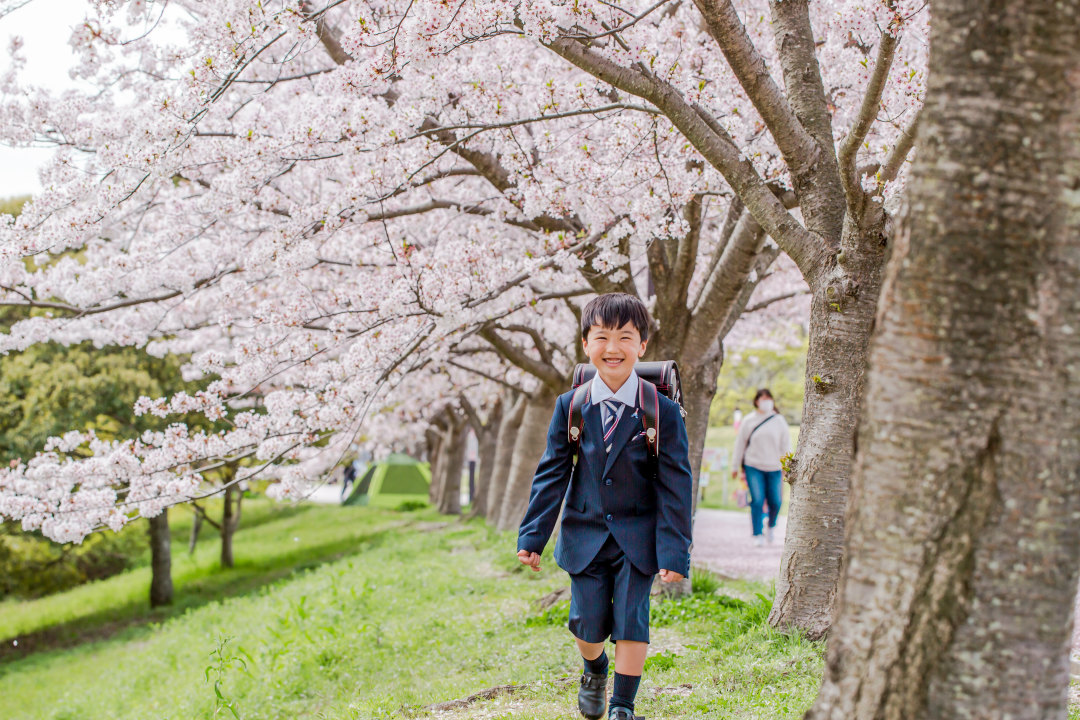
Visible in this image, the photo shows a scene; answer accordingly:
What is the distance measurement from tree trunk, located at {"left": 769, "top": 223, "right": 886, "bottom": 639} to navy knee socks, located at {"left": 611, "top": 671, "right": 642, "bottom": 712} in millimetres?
1489

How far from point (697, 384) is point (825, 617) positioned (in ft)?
9.02

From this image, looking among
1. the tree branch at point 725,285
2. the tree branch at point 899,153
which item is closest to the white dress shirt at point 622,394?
the tree branch at point 899,153

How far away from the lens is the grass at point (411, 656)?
399cm

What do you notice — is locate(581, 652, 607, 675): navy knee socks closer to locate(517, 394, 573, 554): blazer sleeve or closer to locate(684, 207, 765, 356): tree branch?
locate(517, 394, 573, 554): blazer sleeve

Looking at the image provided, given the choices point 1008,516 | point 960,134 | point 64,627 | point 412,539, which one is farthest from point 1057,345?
point 64,627

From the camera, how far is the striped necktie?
3.34 m

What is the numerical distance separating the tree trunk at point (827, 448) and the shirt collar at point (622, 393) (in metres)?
1.46

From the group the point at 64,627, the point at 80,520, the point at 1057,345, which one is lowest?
the point at 64,627

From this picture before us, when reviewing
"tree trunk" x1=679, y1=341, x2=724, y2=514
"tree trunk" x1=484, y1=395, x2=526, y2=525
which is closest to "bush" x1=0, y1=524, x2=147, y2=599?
"tree trunk" x1=484, y1=395, x2=526, y2=525

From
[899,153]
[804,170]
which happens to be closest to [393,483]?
[804,170]

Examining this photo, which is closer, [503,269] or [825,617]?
[825,617]

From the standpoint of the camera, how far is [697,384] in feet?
22.5

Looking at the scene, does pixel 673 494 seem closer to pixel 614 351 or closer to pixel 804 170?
pixel 614 351

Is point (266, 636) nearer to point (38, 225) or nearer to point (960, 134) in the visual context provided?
point (38, 225)
